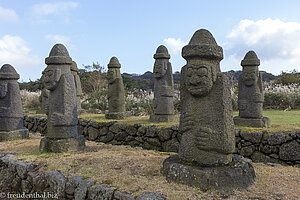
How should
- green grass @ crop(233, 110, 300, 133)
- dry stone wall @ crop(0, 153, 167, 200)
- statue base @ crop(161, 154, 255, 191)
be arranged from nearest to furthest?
statue base @ crop(161, 154, 255, 191), dry stone wall @ crop(0, 153, 167, 200), green grass @ crop(233, 110, 300, 133)

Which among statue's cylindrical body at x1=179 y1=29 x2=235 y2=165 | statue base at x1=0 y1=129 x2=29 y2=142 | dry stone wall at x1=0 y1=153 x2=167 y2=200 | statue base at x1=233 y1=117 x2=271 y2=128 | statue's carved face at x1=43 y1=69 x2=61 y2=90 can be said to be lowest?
dry stone wall at x1=0 y1=153 x2=167 y2=200

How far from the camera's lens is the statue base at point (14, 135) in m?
7.22

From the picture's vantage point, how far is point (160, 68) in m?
8.36

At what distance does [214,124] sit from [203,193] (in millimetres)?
942

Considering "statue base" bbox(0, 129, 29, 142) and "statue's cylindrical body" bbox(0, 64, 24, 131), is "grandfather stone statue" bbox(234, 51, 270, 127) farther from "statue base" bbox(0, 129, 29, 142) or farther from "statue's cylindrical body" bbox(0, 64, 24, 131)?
"statue's cylindrical body" bbox(0, 64, 24, 131)

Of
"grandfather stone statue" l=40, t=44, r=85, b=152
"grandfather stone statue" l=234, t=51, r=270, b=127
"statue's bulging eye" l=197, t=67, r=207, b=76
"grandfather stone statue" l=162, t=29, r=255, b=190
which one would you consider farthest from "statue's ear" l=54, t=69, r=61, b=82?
"grandfather stone statue" l=234, t=51, r=270, b=127

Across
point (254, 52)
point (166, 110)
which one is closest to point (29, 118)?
point (166, 110)

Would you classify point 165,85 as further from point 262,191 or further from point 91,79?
point 91,79

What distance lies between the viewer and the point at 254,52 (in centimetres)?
732

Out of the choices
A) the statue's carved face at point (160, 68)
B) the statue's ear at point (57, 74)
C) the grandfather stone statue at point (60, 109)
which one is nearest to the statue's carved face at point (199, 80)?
the grandfather stone statue at point (60, 109)

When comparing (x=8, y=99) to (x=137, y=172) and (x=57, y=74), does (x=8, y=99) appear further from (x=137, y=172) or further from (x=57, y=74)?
(x=137, y=172)

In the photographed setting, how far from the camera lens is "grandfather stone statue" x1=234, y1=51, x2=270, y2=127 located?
23.6 ft

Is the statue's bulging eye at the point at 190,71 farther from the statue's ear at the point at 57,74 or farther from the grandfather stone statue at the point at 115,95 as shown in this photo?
the grandfather stone statue at the point at 115,95

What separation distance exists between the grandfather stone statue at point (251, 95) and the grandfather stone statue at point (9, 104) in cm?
661
